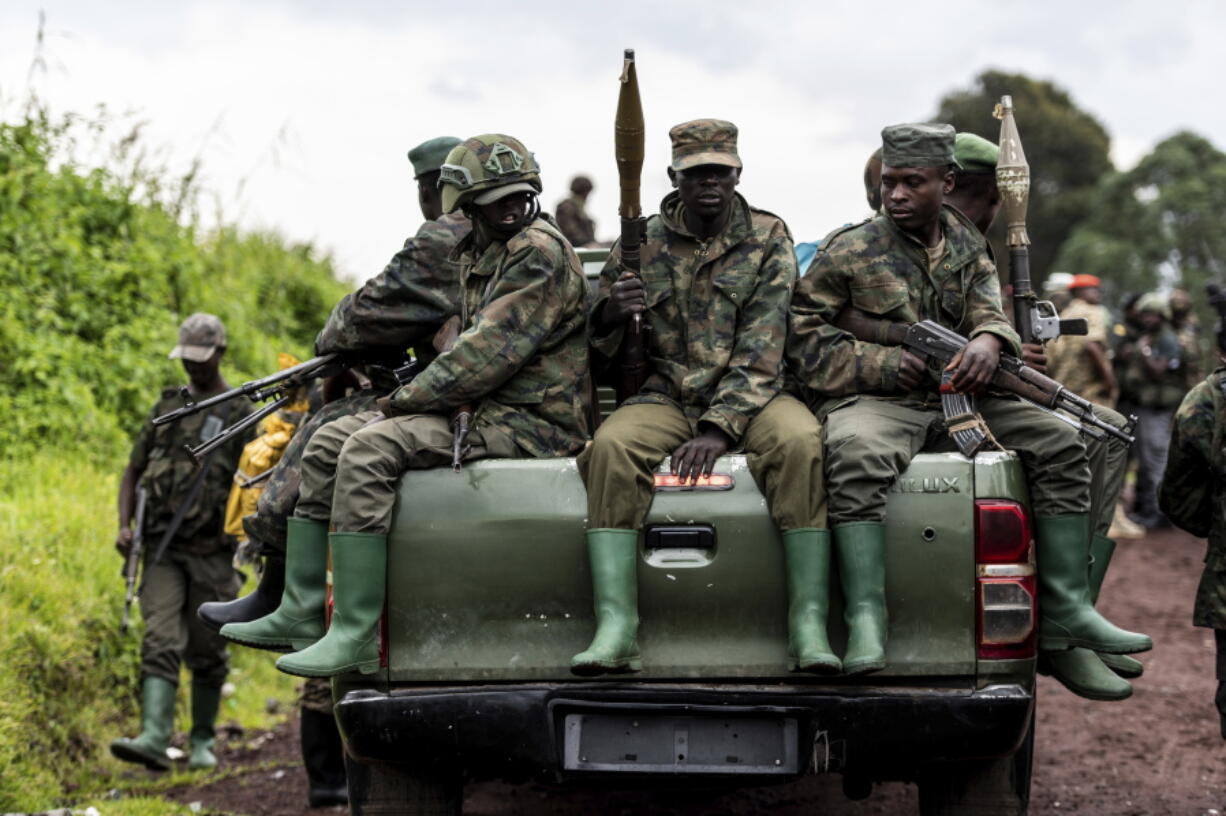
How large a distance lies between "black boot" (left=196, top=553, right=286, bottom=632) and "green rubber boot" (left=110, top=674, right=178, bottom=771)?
1.46 meters

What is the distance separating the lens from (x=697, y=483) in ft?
14.9

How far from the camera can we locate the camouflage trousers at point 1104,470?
5117 mm

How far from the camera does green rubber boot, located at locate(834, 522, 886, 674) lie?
4355 millimetres

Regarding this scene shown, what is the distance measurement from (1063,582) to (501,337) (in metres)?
1.86

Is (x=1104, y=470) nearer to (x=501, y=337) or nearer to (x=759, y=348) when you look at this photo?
(x=759, y=348)

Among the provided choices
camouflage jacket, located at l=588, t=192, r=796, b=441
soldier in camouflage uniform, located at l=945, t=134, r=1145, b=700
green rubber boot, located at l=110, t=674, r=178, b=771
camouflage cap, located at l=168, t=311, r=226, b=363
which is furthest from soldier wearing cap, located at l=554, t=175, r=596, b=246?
camouflage jacket, located at l=588, t=192, r=796, b=441

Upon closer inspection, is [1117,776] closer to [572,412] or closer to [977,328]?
[977,328]

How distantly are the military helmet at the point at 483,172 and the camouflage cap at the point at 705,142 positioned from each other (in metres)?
0.51

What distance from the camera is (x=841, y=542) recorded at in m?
4.40

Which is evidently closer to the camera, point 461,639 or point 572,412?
point 461,639

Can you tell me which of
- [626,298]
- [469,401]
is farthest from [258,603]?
[626,298]

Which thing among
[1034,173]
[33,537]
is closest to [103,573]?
[33,537]

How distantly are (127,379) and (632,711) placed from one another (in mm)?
6978

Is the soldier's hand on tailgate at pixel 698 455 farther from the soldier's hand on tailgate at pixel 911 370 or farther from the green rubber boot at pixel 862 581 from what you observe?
the soldier's hand on tailgate at pixel 911 370
